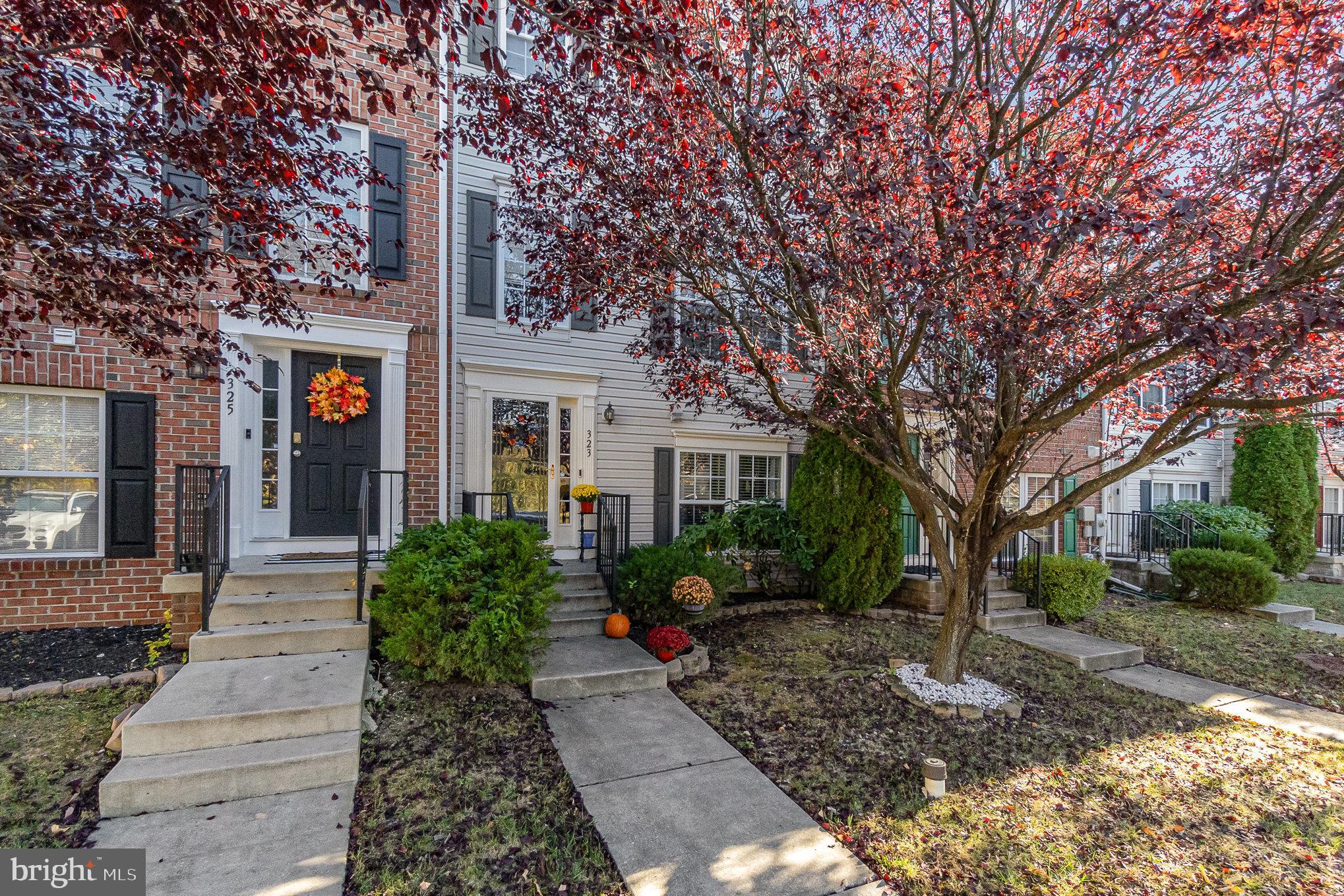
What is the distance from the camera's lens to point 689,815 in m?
3.13

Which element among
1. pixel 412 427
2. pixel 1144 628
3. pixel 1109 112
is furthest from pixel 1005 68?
pixel 1144 628

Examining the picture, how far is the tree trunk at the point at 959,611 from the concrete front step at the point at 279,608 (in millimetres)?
4668

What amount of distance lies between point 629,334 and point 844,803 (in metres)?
5.94

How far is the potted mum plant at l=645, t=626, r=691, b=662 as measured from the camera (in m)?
5.15

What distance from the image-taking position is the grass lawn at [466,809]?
2.64 metres

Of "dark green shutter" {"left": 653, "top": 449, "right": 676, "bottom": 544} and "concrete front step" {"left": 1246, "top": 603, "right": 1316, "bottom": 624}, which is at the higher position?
"dark green shutter" {"left": 653, "top": 449, "right": 676, "bottom": 544}

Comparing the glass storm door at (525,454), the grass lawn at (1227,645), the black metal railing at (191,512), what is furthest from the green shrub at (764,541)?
the black metal railing at (191,512)

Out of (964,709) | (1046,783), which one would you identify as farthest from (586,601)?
(1046,783)

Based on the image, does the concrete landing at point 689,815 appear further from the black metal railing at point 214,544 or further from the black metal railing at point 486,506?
the black metal railing at point 486,506

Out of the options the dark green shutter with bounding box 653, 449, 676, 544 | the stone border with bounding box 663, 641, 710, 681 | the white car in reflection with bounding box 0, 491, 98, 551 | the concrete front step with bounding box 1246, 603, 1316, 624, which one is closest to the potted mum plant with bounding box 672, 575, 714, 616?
the stone border with bounding box 663, 641, 710, 681

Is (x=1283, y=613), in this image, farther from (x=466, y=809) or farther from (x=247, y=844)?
(x=247, y=844)

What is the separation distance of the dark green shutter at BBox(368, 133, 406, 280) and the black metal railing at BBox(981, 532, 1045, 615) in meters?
7.32

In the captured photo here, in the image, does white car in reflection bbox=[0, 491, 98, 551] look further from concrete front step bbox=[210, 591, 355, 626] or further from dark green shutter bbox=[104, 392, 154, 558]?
concrete front step bbox=[210, 591, 355, 626]

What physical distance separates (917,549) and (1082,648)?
9.17 ft
